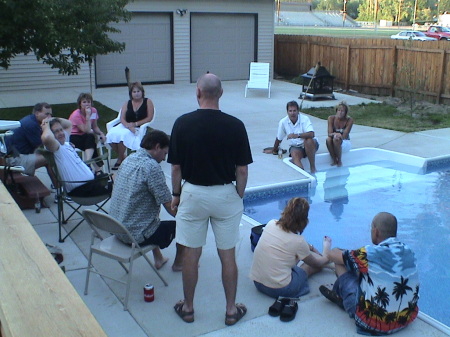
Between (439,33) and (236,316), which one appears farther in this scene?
(439,33)

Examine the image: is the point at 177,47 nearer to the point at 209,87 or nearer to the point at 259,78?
the point at 259,78

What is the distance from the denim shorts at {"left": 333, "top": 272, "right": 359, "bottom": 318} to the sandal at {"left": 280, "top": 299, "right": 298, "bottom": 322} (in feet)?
1.02

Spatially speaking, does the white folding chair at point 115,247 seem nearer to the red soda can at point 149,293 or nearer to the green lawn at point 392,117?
the red soda can at point 149,293

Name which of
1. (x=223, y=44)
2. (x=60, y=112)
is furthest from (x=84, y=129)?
(x=223, y=44)

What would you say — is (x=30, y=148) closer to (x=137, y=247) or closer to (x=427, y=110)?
(x=137, y=247)

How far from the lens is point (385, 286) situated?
3.08 metres

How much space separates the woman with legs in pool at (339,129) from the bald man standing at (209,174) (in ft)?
15.1

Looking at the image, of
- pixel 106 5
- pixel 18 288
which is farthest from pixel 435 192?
pixel 18 288

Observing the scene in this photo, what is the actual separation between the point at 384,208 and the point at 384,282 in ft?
12.3

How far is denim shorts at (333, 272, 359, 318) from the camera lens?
133 inches

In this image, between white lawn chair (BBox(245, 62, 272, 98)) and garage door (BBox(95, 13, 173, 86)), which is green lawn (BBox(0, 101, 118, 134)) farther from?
white lawn chair (BBox(245, 62, 272, 98))

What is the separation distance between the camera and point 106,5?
28.7 feet

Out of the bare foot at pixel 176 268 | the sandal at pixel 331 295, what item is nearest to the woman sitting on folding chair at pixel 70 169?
the bare foot at pixel 176 268

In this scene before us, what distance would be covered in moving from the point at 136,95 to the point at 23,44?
73.6 inches
